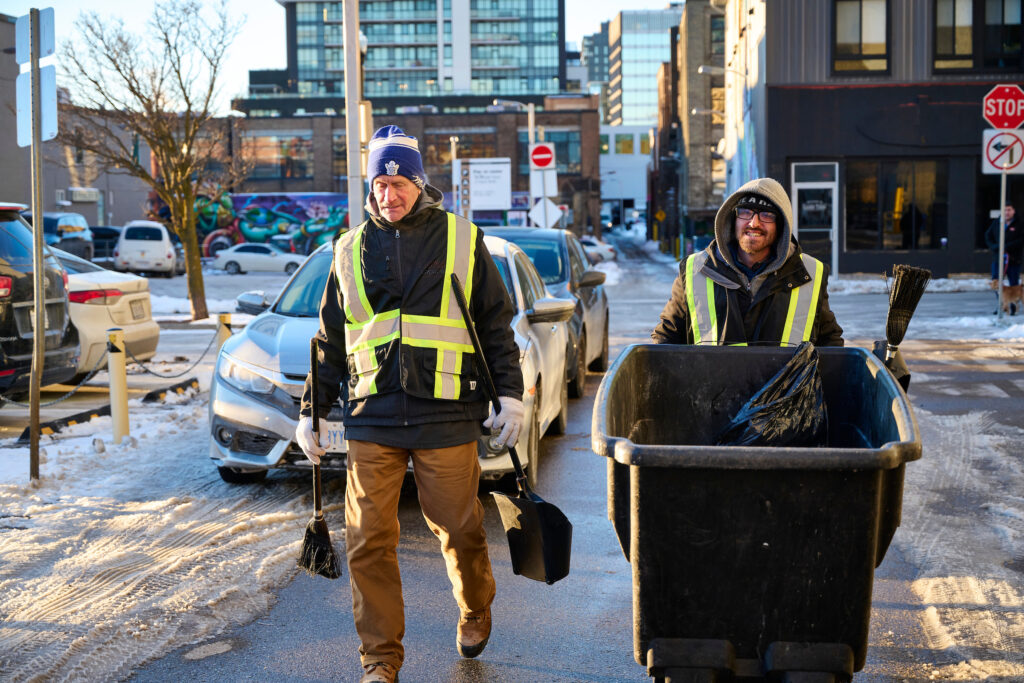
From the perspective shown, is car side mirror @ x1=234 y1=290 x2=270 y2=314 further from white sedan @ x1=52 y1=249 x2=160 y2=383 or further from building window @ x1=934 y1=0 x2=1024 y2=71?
building window @ x1=934 y1=0 x2=1024 y2=71

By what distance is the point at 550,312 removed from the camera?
747 centimetres

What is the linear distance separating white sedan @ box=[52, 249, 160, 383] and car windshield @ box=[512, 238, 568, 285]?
4.07 meters

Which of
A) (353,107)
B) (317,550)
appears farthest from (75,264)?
(317,550)

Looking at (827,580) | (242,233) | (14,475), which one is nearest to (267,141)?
(242,233)

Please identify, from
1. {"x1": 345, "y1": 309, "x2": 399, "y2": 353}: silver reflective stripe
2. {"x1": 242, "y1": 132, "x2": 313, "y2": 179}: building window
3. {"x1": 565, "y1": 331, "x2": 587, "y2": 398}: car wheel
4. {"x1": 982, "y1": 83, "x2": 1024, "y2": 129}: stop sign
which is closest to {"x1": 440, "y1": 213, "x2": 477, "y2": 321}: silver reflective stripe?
{"x1": 345, "y1": 309, "x2": 399, "y2": 353}: silver reflective stripe

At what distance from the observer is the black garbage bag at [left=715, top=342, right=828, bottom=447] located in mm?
3984

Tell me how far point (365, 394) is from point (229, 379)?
3.21 meters

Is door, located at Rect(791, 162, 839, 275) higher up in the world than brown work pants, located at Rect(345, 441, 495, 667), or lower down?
higher up

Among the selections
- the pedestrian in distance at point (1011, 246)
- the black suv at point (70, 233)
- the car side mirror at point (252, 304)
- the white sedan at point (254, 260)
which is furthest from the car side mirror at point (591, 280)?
the white sedan at point (254, 260)

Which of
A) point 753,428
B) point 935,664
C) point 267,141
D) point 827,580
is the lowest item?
point 935,664

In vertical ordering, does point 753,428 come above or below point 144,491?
above

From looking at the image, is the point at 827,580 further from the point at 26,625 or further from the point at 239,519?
the point at 239,519

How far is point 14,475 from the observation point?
7.76 metres

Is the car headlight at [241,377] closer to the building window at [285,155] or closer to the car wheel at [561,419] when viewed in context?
the car wheel at [561,419]
